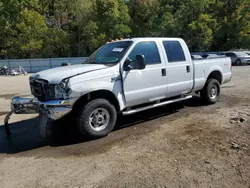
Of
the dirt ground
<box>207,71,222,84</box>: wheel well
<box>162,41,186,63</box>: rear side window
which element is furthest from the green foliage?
the dirt ground

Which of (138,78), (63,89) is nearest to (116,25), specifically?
(138,78)

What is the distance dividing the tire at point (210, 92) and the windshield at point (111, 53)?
115 inches

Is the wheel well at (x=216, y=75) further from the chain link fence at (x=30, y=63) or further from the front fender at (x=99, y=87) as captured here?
the chain link fence at (x=30, y=63)

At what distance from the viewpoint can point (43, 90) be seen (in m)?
4.44

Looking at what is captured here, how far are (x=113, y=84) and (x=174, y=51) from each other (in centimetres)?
204

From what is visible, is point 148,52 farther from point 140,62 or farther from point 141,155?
point 141,155

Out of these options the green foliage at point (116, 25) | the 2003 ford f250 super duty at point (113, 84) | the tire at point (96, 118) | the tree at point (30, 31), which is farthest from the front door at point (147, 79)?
the tree at point (30, 31)

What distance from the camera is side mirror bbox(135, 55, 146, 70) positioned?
15.5 feet

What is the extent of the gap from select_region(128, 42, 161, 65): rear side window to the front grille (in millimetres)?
1766

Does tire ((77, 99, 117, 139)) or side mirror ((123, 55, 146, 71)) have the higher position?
side mirror ((123, 55, 146, 71))

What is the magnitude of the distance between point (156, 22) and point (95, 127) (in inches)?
1079

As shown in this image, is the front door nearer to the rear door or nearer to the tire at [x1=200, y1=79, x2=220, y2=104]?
the rear door

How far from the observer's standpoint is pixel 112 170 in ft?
11.5

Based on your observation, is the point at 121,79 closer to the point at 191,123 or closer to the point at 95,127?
the point at 95,127
